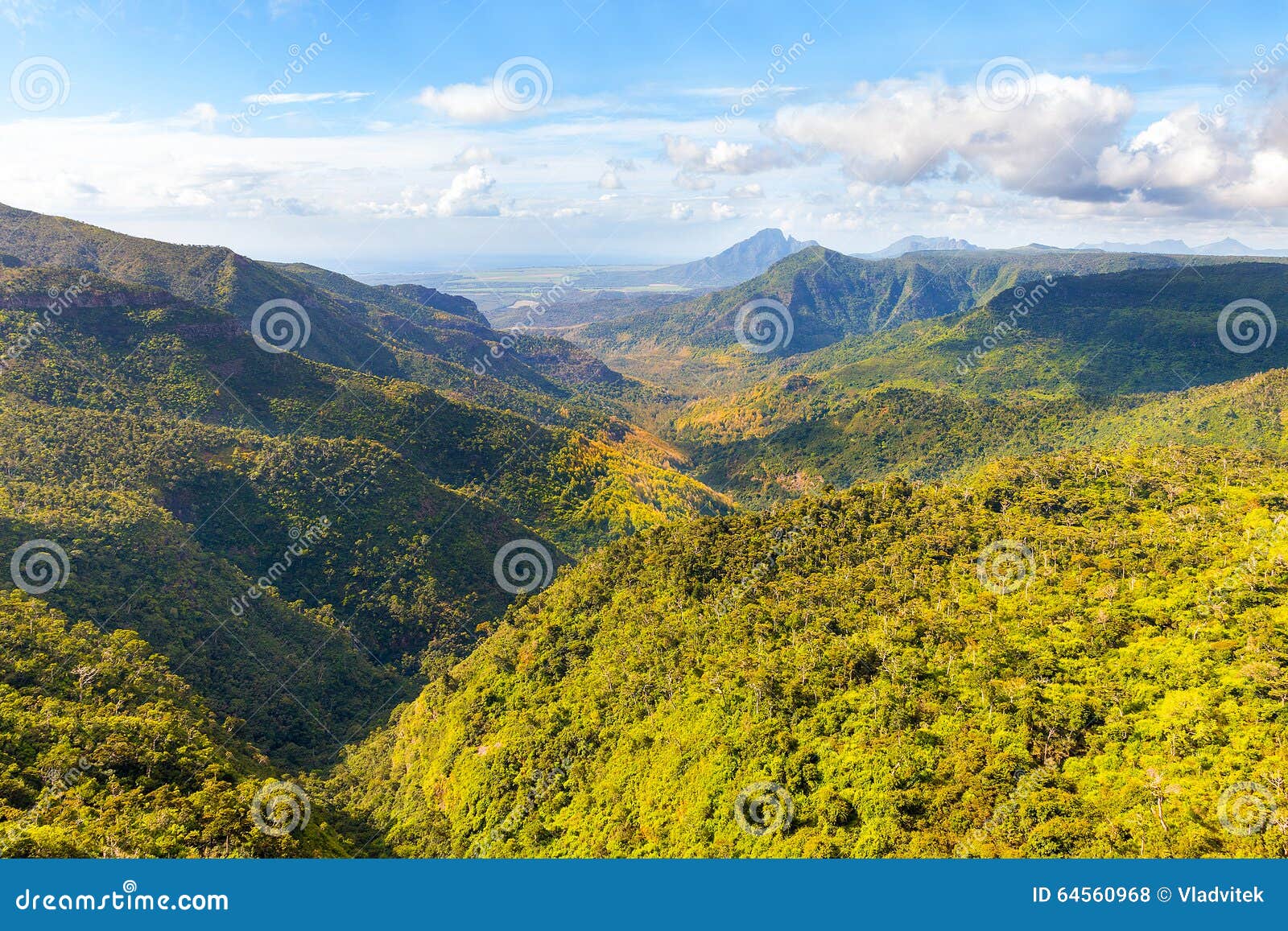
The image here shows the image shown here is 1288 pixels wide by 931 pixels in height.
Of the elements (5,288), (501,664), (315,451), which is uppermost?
(5,288)

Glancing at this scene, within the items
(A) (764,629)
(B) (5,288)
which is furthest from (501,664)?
(B) (5,288)

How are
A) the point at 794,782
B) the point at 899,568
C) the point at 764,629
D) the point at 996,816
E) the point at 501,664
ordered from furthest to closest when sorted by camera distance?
the point at 501,664, the point at 899,568, the point at 764,629, the point at 794,782, the point at 996,816

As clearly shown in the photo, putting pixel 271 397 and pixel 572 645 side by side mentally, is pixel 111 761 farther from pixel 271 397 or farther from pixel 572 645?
pixel 271 397

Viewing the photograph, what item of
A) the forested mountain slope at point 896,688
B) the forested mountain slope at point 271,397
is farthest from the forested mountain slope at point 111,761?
the forested mountain slope at point 271,397

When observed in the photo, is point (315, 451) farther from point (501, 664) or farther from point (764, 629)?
point (764, 629)

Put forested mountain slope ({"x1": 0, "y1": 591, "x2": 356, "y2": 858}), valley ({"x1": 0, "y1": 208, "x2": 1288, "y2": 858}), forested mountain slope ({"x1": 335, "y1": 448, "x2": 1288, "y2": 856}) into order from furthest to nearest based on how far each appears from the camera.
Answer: valley ({"x1": 0, "y1": 208, "x2": 1288, "y2": 858}) → forested mountain slope ({"x1": 335, "y1": 448, "x2": 1288, "y2": 856}) → forested mountain slope ({"x1": 0, "y1": 591, "x2": 356, "y2": 858})

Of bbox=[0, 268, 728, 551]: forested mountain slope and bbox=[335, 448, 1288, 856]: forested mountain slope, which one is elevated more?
bbox=[0, 268, 728, 551]: forested mountain slope

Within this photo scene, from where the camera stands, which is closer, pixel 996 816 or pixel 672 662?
pixel 996 816

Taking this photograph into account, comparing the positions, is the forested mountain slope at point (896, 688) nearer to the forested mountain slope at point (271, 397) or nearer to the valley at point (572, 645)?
the valley at point (572, 645)

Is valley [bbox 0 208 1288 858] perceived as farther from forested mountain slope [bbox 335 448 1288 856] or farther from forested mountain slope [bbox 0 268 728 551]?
forested mountain slope [bbox 0 268 728 551]

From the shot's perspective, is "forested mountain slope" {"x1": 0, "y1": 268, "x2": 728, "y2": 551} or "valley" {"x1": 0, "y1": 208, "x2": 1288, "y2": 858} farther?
"forested mountain slope" {"x1": 0, "y1": 268, "x2": 728, "y2": 551}

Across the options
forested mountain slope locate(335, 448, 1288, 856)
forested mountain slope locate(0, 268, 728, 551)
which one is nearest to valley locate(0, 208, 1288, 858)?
forested mountain slope locate(335, 448, 1288, 856)
